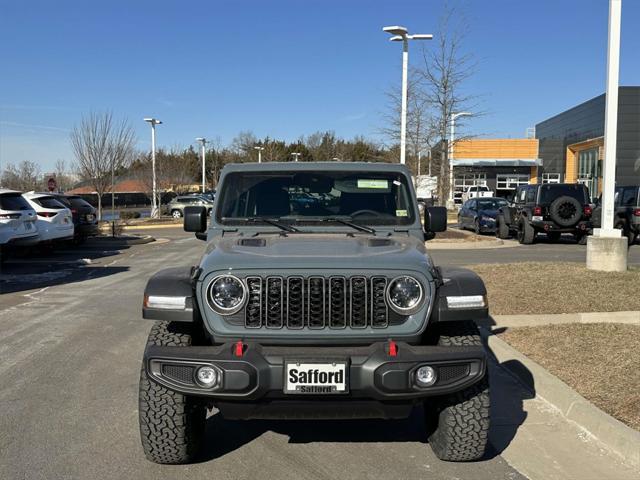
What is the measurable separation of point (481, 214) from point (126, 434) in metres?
21.8

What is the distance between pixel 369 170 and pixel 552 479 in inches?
104

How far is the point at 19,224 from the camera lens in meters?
14.3

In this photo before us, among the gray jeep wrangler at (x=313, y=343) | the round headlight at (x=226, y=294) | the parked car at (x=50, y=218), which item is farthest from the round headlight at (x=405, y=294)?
the parked car at (x=50, y=218)

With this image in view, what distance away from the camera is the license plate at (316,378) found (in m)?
3.46

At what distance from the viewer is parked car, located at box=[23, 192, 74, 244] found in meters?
16.1

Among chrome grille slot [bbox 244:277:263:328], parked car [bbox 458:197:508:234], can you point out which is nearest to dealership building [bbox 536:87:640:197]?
parked car [bbox 458:197:508:234]

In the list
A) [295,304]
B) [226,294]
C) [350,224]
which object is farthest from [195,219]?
[295,304]

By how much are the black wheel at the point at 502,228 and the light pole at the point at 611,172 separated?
11.4m

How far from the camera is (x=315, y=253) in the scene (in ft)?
12.8

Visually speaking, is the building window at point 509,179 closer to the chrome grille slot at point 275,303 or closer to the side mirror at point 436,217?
the side mirror at point 436,217

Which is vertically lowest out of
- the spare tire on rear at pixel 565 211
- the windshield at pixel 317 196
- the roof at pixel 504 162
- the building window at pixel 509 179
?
the spare tire on rear at pixel 565 211

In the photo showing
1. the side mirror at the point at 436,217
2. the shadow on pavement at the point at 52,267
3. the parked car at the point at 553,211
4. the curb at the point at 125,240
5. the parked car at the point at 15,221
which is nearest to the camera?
the side mirror at the point at 436,217

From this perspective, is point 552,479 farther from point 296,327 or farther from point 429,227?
point 429,227

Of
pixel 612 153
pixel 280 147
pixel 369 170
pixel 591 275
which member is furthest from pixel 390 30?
pixel 280 147
